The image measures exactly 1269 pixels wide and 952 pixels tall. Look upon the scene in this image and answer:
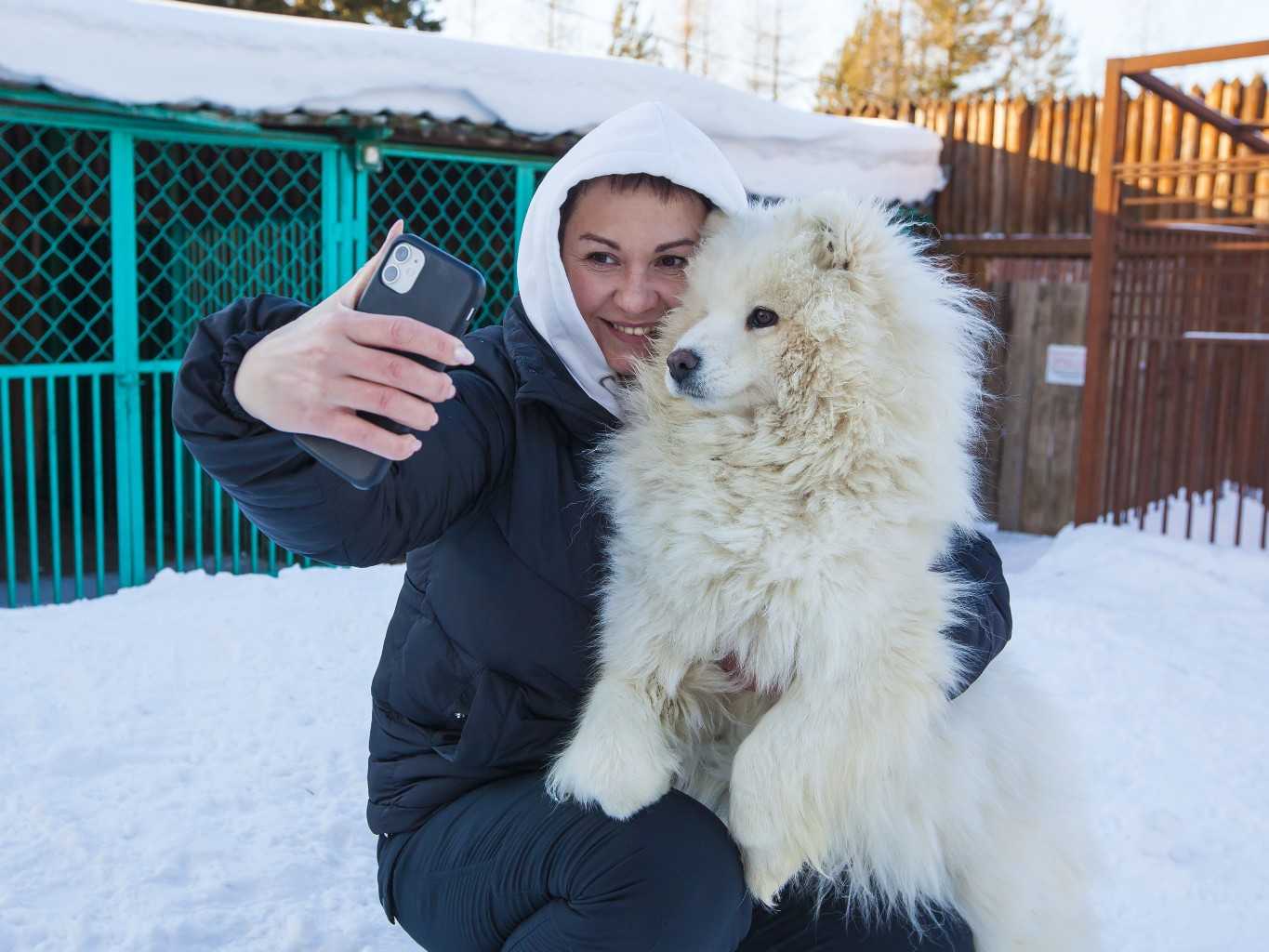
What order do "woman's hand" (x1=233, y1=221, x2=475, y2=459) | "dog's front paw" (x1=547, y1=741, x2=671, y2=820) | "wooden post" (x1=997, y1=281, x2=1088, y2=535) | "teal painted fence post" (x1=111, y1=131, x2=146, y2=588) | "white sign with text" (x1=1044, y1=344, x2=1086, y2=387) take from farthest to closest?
"wooden post" (x1=997, y1=281, x2=1088, y2=535), "white sign with text" (x1=1044, y1=344, x2=1086, y2=387), "teal painted fence post" (x1=111, y1=131, x2=146, y2=588), "dog's front paw" (x1=547, y1=741, x2=671, y2=820), "woman's hand" (x1=233, y1=221, x2=475, y2=459)

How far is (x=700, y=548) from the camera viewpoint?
1.91 meters

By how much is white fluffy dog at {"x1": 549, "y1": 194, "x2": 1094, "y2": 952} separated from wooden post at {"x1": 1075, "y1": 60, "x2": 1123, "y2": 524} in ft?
20.1

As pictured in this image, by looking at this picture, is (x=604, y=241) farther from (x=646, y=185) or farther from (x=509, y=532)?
(x=509, y=532)

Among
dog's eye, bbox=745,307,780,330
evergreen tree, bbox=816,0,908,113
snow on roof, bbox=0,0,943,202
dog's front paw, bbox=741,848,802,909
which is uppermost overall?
evergreen tree, bbox=816,0,908,113

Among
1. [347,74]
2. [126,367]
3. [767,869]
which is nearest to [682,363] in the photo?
[767,869]

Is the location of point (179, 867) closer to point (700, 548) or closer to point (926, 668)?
point (700, 548)

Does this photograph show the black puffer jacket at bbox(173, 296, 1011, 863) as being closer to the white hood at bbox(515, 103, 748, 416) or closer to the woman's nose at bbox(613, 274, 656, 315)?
the white hood at bbox(515, 103, 748, 416)

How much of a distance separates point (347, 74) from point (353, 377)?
5.22m

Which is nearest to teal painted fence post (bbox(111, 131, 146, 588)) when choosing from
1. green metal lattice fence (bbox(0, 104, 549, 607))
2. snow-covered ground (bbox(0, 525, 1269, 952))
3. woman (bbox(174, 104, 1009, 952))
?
green metal lattice fence (bbox(0, 104, 549, 607))

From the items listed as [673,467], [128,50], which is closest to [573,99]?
[128,50]

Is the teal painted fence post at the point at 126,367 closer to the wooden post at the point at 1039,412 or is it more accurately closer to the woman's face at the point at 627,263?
the woman's face at the point at 627,263

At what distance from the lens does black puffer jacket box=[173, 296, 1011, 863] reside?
2018mm

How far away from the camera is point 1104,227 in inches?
297

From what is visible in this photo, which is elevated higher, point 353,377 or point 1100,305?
point 1100,305
